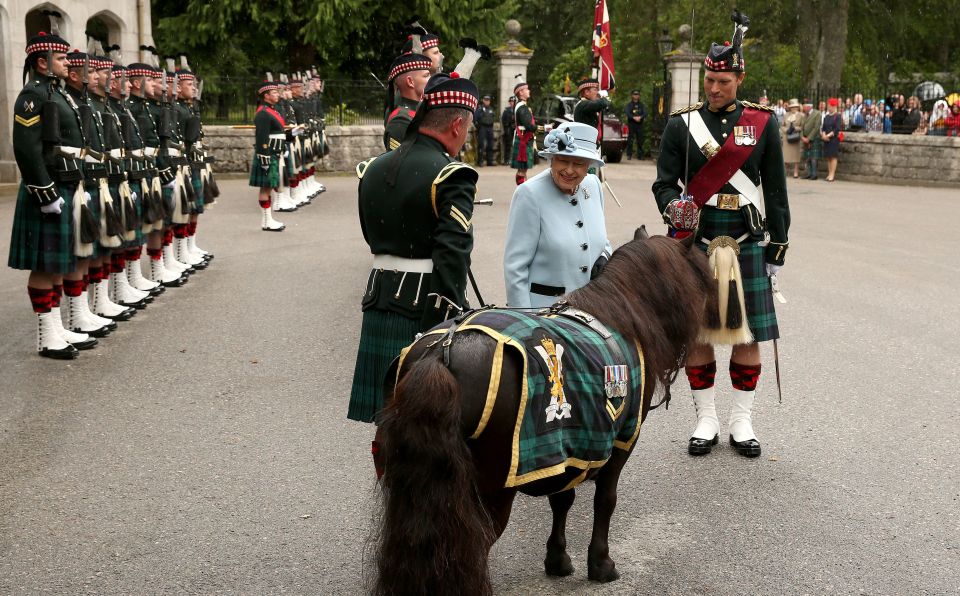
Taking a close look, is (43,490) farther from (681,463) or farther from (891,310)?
(891,310)

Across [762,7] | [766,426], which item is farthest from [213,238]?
[762,7]

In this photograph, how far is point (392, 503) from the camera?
10.9 feet

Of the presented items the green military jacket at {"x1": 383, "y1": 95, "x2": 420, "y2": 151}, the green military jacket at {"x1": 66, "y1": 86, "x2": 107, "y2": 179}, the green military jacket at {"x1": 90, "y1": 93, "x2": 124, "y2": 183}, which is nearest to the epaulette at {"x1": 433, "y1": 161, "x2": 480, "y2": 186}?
the green military jacket at {"x1": 383, "y1": 95, "x2": 420, "y2": 151}

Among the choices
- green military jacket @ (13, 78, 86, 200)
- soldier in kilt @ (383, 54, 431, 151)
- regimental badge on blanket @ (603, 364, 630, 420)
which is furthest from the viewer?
green military jacket @ (13, 78, 86, 200)

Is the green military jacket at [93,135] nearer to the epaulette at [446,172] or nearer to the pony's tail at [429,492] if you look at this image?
the epaulette at [446,172]

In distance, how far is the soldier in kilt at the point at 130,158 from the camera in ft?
29.4

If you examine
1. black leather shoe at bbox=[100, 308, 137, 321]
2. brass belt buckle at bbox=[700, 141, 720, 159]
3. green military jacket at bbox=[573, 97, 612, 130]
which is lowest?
black leather shoe at bbox=[100, 308, 137, 321]

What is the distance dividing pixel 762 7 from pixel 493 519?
114ft


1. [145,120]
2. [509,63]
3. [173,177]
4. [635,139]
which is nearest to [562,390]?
[145,120]

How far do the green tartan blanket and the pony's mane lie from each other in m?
0.11

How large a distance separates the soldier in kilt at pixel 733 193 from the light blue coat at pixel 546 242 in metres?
0.65

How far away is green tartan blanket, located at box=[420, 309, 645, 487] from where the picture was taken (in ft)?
11.3

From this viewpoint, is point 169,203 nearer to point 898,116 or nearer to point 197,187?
point 197,187

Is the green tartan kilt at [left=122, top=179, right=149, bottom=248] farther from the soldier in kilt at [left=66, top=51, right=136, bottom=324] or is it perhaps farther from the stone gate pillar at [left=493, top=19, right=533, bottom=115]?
the stone gate pillar at [left=493, top=19, right=533, bottom=115]
